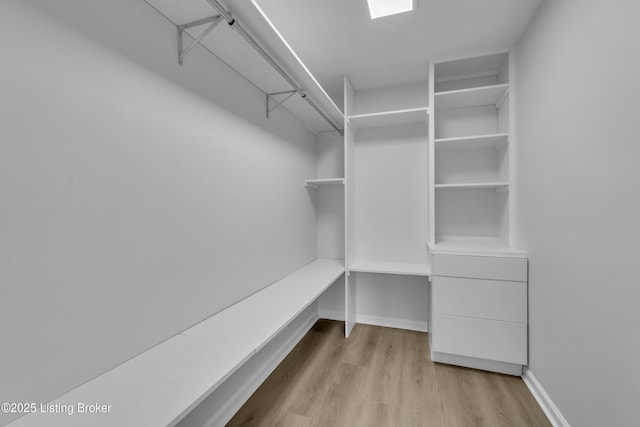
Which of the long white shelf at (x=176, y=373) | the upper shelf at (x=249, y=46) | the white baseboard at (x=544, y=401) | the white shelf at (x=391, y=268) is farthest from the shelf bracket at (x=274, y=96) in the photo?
the white baseboard at (x=544, y=401)

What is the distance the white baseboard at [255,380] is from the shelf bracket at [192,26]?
6.34ft

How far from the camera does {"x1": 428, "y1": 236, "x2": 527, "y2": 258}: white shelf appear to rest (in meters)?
2.05

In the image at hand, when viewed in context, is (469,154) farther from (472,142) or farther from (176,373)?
(176,373)

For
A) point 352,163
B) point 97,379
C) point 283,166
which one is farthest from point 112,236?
point 352,163

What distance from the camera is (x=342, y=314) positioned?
10.0 ft

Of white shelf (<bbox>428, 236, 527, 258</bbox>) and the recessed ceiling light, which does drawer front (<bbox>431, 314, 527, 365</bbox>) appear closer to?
white shelf (<bbox>428, 236, 527, 258</bbox>)

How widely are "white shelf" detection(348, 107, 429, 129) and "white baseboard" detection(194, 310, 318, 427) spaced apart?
2.11 m

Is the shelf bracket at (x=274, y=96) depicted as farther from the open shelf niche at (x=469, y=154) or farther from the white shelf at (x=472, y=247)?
the white shelf at (x=472, y=247)

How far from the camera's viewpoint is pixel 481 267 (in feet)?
6.84

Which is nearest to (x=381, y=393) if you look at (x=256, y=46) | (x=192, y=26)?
(x=256, y=46)

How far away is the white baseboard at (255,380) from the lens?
1.57 m

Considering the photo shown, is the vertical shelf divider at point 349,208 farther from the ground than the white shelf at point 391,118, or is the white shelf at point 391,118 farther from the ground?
the white shelf at point 391,118

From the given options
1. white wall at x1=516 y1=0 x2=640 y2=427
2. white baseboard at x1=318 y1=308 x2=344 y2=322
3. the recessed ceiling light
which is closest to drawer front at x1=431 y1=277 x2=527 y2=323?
white wall at x1=516 y1=0 x2=640 y2=427

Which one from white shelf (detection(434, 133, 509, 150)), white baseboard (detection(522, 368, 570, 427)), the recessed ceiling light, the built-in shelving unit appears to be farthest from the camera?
the built-in shelving unit
